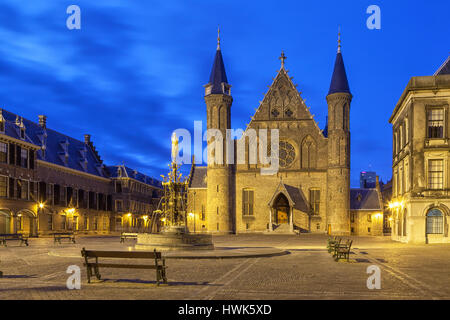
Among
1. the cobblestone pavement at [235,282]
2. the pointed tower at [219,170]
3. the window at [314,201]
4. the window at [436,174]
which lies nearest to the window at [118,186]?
the pointed tower at [219,170]

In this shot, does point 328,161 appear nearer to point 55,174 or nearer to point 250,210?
point 250,210

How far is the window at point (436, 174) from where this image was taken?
3350cm

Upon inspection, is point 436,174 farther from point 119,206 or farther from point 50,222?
point 119,206

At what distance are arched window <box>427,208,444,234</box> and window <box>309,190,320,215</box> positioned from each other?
23488 millimetres

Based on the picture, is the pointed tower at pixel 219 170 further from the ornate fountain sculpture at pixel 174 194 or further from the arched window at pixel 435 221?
the ornate fountain sculpture at pixel 174 194

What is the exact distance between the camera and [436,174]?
1326 inches

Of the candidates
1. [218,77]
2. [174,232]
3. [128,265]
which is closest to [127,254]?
[128,265]

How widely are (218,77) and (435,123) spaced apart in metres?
31.4

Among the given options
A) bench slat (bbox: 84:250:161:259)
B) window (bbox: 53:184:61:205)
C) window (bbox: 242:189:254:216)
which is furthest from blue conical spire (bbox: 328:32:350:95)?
bench slat (bbox: 84:250:161:259)

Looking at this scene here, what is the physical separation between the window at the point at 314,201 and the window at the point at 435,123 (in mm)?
23953

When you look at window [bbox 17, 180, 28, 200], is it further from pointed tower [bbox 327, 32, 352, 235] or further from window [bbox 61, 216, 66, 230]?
pointed tower [bbox 327, 32, 352, 235]

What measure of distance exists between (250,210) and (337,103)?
54.3ft

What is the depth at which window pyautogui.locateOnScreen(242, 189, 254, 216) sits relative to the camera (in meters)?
57.9
